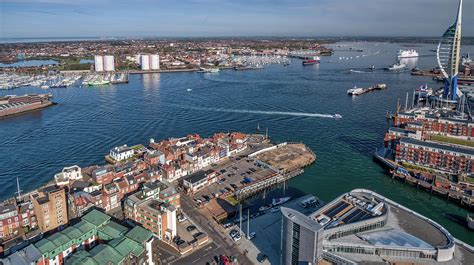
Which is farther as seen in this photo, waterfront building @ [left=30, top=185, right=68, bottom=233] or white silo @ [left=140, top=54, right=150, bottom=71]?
white silo @ [left=140, top=54, right=150, bottom=71]

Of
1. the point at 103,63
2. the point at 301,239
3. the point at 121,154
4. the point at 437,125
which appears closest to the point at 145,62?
the point at 103,63

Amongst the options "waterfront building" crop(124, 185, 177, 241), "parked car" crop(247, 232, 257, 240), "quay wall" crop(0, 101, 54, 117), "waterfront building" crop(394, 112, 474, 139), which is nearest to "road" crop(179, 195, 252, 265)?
"parked car" crop(247, 232, 257, 240)

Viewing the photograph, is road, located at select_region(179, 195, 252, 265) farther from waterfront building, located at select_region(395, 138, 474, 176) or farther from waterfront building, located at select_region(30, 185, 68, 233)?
waterfront building, located at select_region(395, 138, 474, 176)

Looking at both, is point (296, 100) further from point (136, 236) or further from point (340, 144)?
point (136, 236)

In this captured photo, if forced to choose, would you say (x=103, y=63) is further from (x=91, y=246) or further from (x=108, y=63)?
(x=91, y=246)

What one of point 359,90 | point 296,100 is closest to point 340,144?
point 296,100
